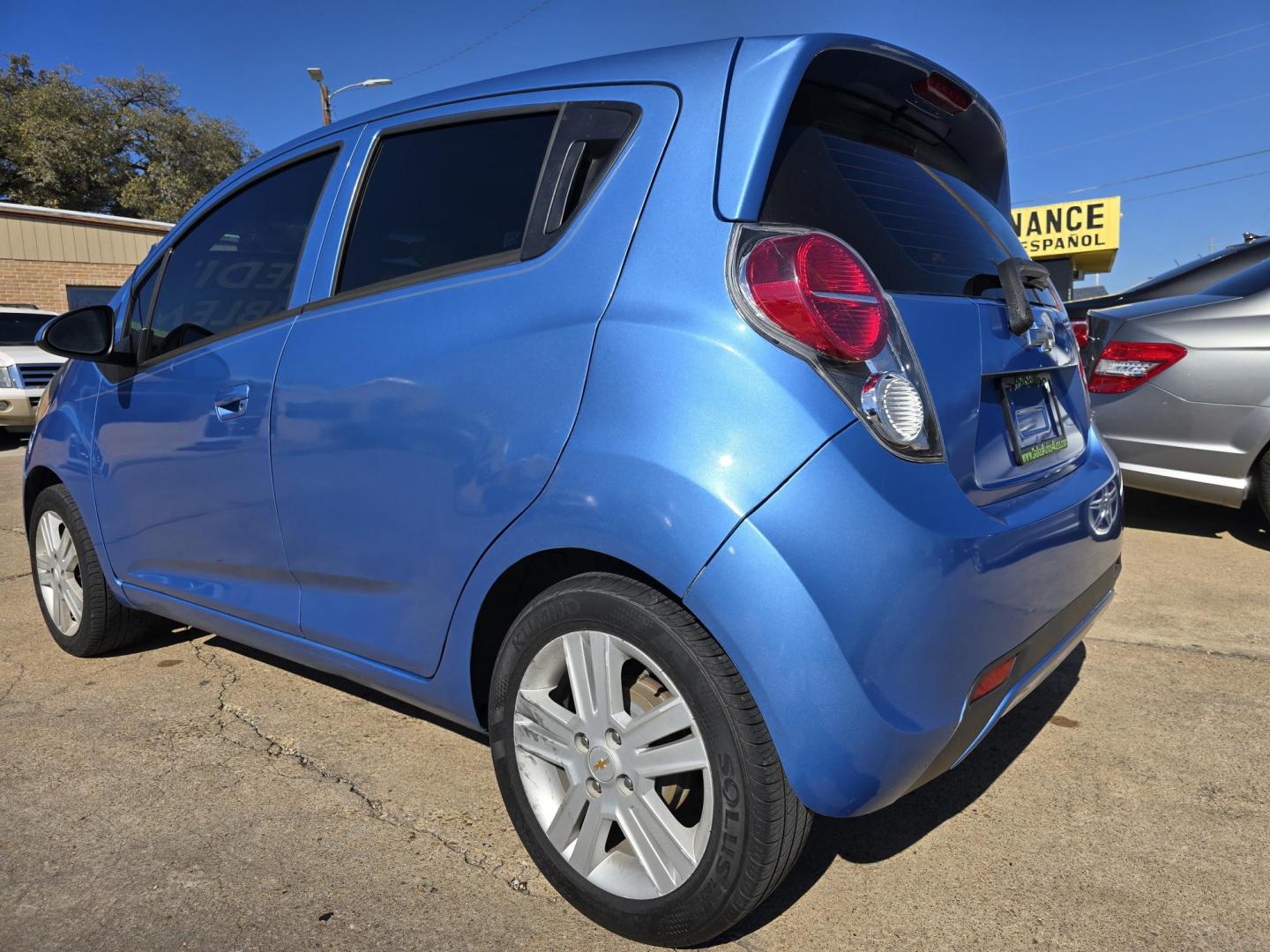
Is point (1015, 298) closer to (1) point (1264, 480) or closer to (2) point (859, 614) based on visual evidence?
(2) point (859, 614)

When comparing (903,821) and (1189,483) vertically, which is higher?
(1189,483)

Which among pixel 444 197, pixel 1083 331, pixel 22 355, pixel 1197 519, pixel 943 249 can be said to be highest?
pixel 444 197

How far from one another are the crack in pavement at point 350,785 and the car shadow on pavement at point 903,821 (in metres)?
0.52

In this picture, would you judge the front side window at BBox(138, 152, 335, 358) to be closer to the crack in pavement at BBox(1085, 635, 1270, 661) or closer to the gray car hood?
the crack in pavement at BBox(1085, 635, 1270, 661)

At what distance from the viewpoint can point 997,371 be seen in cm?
202

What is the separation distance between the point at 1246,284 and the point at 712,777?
4.53 metres

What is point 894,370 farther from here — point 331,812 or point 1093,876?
point 331,812

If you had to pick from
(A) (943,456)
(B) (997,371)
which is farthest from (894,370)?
(B) (997,371)

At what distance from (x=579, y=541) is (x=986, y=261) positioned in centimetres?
125

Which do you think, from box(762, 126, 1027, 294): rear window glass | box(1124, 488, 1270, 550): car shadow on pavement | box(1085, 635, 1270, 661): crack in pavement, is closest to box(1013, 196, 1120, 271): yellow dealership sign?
box(1124, 488, 1270, 550): car shadow on pavement

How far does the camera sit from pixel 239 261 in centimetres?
300

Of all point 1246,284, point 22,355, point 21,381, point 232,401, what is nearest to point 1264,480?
point 1246,284

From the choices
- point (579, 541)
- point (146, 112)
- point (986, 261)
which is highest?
point (146, 112)

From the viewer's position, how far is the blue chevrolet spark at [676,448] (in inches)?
64.7
